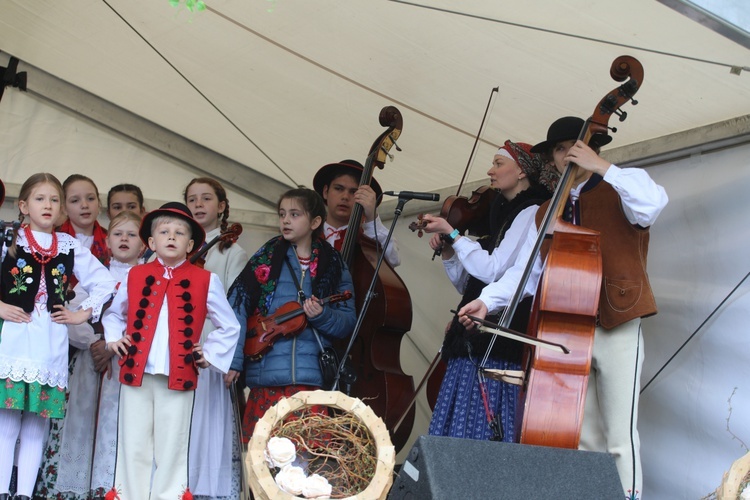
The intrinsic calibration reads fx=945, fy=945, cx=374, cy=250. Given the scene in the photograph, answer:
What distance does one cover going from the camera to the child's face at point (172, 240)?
377cm

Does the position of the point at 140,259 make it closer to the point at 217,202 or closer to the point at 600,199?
the point at 217,202

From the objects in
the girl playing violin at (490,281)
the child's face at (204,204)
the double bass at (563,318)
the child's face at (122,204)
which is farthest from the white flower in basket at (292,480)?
the child's face at (122,204)

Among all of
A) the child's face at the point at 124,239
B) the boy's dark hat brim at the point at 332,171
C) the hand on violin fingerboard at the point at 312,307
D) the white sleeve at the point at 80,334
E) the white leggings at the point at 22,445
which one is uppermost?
the boy's dark hat brim at the point at 332,171

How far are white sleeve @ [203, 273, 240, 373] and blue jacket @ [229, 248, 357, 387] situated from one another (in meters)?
0.18

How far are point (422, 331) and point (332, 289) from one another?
1302 mm

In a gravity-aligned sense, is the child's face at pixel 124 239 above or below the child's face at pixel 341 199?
below

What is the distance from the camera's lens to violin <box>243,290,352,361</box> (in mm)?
3926

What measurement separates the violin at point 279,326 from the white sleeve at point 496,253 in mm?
533

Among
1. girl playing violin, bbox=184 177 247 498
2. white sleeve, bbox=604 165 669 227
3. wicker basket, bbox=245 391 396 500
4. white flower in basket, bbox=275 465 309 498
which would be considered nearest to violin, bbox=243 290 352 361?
girl playing violin, bbox=184 177 247 498

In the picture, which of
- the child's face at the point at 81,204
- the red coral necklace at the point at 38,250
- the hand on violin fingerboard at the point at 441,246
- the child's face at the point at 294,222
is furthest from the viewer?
the child's face at the point at 81,204

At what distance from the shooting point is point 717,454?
357 centimetres

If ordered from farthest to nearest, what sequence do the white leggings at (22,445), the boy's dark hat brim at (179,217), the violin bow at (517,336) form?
the boy's dark hat brim at (179,217) → the white leggings at (22,445) → the violin bow at (517,336)

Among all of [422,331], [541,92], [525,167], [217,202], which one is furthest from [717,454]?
[217,202]

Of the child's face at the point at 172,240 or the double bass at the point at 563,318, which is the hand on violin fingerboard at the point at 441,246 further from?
the child's face at the point at 172,240
